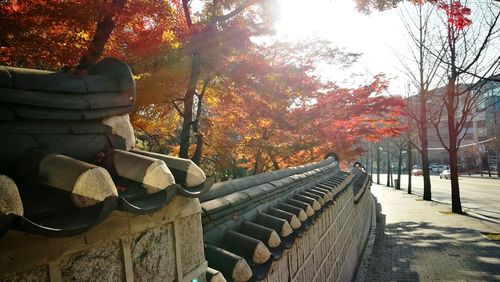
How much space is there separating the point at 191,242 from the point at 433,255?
39.0ft

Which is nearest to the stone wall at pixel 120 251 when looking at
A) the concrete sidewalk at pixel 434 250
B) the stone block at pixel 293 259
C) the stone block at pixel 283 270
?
the stone block at pixel 283 270

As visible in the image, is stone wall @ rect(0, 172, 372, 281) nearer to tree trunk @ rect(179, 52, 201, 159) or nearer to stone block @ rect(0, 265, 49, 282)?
stone block @ rect(0, 265, 49, 282)

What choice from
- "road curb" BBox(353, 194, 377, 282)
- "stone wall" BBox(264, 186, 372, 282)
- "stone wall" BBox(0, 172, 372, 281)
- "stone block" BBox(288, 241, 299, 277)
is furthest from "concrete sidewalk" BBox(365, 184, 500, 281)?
"stone wall" BBox(0, 172, 372, 281)

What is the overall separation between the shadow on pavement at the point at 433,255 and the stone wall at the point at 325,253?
1270 mm

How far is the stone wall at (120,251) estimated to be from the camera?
52.0 inches

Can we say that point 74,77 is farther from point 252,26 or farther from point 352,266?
point 352,266

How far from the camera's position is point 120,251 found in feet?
5.73

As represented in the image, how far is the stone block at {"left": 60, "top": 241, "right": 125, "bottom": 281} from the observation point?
1.50m

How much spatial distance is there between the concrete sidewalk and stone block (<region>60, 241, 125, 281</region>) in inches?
392

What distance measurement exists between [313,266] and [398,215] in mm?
16626

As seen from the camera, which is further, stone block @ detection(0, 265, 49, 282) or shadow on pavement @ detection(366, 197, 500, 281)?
shadow on pavement @ detection(366, 197, 500, 281)

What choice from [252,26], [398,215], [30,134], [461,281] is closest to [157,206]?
[30,134]

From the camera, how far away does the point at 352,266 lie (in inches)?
414

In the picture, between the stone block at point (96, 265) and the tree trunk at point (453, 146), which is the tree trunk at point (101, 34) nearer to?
the stone block at point (96, 265)
